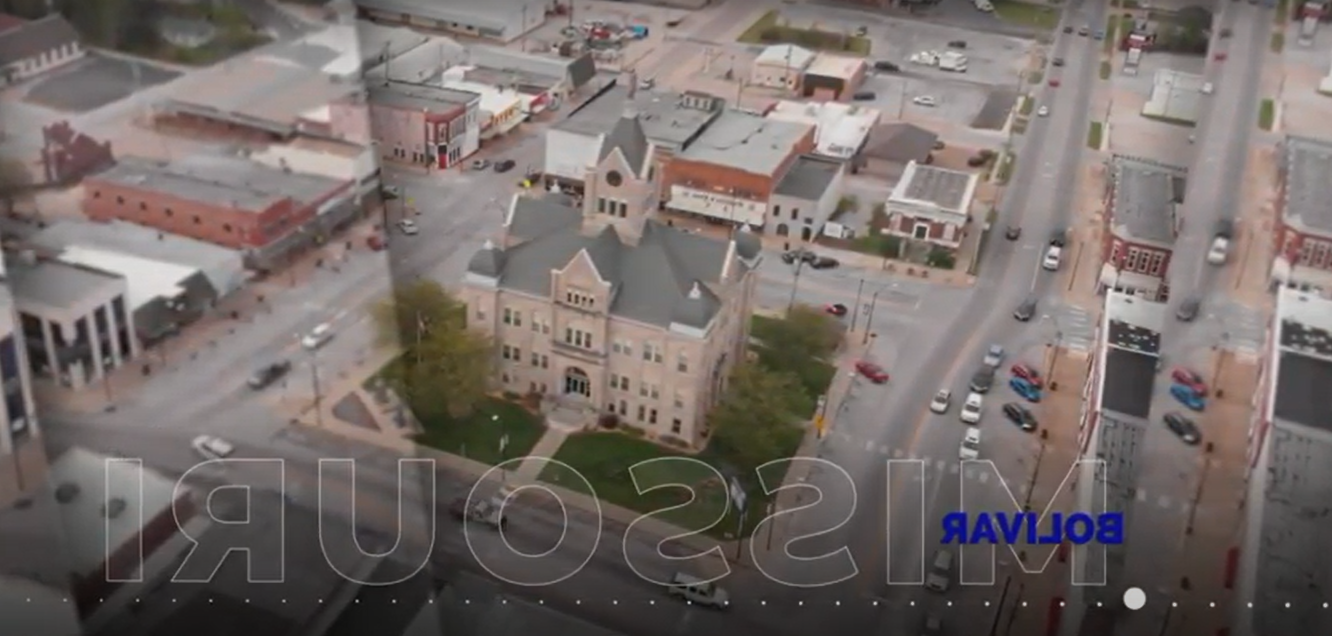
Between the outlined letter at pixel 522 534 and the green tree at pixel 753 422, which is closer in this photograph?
the outlined letter at pixel 522 534


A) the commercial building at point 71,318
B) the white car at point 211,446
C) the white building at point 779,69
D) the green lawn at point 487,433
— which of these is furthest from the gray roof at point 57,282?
the white building at point 779,69

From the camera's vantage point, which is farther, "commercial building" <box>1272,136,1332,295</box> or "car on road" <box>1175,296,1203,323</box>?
"car on road" <box>1175,296,1203,323</box>

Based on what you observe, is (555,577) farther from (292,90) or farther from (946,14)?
(946,14)

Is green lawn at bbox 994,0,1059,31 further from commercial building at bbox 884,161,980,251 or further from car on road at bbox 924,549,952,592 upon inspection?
car on road at bbox 924,549,952,592

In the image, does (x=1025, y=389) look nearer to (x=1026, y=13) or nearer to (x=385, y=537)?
A: (x=385, y=537)

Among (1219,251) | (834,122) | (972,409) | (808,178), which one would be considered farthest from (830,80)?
(972,409)

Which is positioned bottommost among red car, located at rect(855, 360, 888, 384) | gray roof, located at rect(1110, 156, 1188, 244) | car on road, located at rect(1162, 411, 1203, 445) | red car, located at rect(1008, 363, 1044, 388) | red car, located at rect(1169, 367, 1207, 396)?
red car, located at rect(855, 360, 888, 384)

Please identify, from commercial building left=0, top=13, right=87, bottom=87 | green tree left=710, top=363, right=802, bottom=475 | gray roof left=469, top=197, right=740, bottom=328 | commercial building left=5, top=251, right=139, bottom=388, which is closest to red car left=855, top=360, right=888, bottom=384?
green tree left=710, top=363, right=802, bottom=475

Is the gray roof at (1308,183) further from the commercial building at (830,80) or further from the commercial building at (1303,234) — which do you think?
the commercial building at (830,80)

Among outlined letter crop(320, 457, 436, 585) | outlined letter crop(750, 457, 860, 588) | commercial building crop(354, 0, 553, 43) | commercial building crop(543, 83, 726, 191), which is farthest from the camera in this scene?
commercial building crop(354, 0, 553, 43)
